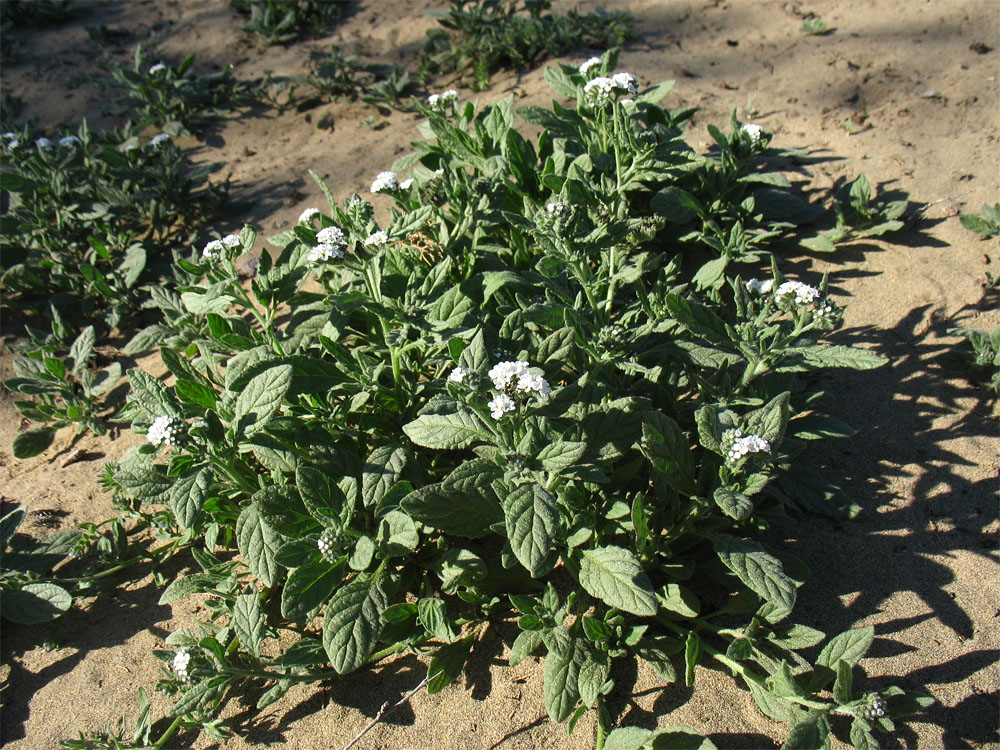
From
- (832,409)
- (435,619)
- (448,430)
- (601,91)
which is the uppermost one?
(601,91)

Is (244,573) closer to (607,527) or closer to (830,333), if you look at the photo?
(607,527)

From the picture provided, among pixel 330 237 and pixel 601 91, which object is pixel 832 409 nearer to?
pixel 601 91

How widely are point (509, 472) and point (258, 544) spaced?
986 millimetres

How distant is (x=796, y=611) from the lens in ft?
8.92

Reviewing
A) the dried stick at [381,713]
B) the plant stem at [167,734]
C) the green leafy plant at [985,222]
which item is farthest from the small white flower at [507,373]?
the green leafy plant at [985,222]

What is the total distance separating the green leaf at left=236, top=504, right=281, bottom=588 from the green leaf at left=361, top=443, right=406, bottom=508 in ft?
1.20

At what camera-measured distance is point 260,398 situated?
260cm

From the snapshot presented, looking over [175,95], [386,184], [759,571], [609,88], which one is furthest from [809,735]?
[175,95]

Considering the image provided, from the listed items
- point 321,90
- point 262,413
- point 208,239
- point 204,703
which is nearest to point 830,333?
point 262,413

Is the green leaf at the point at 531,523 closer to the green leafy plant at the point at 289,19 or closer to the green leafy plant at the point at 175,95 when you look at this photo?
the green leafy plant at the point at 175,95

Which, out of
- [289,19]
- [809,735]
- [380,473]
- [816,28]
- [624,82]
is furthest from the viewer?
[289,19]

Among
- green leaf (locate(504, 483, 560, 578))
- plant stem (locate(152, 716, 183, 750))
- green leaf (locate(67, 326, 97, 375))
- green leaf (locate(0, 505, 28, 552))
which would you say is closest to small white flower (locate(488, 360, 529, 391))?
green leaf (locate(504, 483, 560, 578))

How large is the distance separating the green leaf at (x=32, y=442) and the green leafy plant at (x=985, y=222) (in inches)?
213

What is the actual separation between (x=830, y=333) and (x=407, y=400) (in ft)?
7.57
